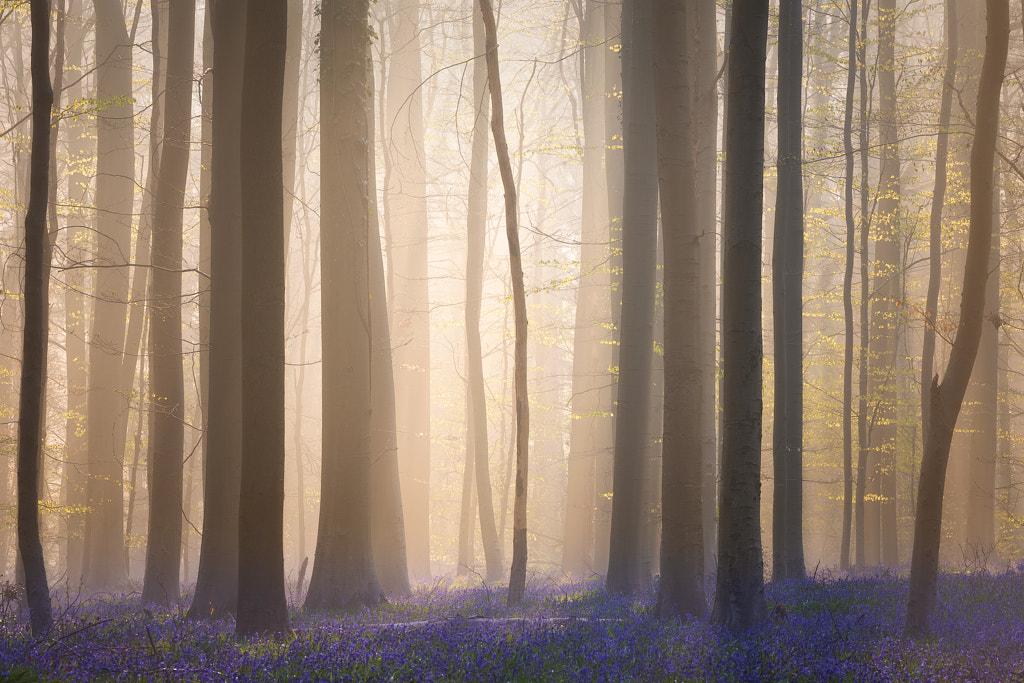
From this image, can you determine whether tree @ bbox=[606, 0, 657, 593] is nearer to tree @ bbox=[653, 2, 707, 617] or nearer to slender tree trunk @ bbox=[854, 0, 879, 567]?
tree @ bbox=[653, 2, 707, 617]

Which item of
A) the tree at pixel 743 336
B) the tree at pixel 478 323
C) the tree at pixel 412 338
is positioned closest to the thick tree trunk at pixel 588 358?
the tree at pixel 478 323

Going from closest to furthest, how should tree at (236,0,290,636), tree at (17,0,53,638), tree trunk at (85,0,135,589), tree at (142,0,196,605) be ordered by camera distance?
tree at (236,0,290,636)
tree at (17,0,53,638)
tree at (142,0,196,605)
tree trunk at (85,0,135,589)

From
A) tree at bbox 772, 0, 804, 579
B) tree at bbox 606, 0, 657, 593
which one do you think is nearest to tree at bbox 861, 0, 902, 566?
tree at bbox 772, 0, 804, 579

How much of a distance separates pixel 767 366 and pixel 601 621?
19972mm

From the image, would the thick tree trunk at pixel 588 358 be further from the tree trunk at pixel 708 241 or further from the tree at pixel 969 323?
the tree at pixel 969 323

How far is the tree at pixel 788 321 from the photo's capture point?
12945 millimetres

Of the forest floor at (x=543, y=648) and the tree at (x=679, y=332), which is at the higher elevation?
the tree at (x=679, y=332)

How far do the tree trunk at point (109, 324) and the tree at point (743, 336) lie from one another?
12007 millimetres

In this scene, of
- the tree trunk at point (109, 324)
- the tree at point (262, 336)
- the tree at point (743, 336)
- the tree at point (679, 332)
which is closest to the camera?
the tree at point (262, 336)

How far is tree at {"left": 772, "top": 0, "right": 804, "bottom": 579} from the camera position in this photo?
12.9 meters

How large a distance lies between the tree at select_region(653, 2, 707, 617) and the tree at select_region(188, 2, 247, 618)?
5306 mm

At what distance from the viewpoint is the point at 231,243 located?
396 inches

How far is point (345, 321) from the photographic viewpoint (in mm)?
10812

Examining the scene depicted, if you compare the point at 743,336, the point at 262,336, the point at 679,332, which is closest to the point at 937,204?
the point at 679,332
